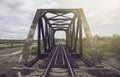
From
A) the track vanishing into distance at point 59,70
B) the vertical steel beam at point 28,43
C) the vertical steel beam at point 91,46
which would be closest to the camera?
the track vanishing into distance at point 59,70

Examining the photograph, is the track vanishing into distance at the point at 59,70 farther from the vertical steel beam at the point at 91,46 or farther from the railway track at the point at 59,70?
the vertical steel beam at the point at 91,46

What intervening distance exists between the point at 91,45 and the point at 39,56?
22.5ft

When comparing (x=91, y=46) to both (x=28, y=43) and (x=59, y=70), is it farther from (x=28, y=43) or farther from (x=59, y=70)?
(x=28, y=43)

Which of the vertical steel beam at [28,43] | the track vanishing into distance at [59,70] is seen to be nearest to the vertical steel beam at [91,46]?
the track vanishing into distance at [59,70]

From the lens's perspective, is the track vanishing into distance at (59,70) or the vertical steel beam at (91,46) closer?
the track vanishing into distance at (59,70)

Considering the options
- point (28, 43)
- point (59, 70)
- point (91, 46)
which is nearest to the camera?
point (59, 70)

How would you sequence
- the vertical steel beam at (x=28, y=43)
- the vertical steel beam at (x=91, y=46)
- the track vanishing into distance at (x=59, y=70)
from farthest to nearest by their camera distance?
the vertical steel beam at (x=28, y=43) → the vertical steel beam at (x=91, y=46) → the track vanishing into distance at (x=59, y=70)

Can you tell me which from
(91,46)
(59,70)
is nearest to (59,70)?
(59,70)

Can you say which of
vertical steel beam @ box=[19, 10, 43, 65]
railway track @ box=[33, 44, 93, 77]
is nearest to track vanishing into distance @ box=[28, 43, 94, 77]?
railway track @ box=[33, 44, 93, 77]

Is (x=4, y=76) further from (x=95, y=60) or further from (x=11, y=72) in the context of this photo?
(x=95, y=60)

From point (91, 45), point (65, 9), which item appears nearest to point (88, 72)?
point (91, 45)

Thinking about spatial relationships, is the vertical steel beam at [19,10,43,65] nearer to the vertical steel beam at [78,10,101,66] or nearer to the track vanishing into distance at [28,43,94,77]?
the track vanishing into distance at [28,43,94,77]

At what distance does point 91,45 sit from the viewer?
996cm

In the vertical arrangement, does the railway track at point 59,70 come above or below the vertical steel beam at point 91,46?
below
